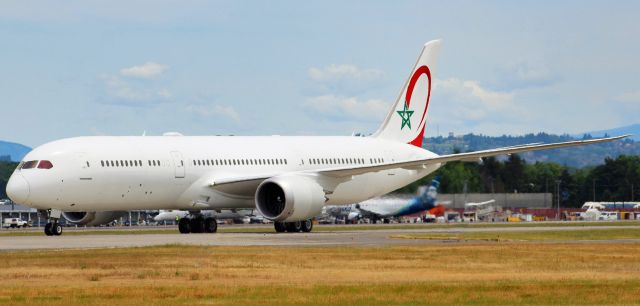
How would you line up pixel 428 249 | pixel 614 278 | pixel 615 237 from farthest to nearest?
pixel 615 237, pixel 428 249, pixel 614 278

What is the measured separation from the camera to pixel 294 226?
202ft

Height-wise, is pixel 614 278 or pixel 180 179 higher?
pixel 180 179

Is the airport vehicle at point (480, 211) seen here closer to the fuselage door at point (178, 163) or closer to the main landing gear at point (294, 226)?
the main landing gear at point (294, 226)

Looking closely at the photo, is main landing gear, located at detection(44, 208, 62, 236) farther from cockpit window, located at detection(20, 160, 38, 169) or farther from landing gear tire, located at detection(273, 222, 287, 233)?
landing gear tire, located at detection(273, 222, 287, 233)

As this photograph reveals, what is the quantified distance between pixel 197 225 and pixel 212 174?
9.59 ft

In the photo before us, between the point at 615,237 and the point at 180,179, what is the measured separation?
19538mm

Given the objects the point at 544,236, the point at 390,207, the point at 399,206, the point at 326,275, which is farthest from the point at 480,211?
the point at 326,275

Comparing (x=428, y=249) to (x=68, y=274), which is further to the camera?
(x=428, y=249)

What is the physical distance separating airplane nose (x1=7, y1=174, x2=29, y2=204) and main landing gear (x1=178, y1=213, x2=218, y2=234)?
9368 millimetres

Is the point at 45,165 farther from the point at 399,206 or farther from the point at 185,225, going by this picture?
the point at 399,206

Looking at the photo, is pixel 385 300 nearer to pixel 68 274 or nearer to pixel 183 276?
pixel 183 276

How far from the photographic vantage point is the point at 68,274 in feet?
104

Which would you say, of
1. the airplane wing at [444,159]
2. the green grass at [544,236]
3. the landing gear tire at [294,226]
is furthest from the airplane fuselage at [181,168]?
the green grass at [544,236]

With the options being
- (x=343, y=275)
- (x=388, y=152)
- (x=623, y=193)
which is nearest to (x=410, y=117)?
(x=388, y=152)
